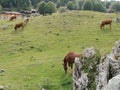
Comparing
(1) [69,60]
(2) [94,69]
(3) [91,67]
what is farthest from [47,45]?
(2) [94,69]

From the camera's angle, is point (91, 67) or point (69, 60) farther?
point (69, 60)

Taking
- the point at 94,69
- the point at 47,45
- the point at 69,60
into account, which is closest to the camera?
the point at 94,69

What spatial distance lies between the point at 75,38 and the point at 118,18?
9152 mm

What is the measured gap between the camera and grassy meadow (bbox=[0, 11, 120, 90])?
25.4 meters

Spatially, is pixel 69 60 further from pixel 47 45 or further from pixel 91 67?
pixel 47 45

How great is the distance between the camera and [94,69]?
20.6 metres

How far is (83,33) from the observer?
41250 mm

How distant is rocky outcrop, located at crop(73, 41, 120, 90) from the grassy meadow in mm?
2276

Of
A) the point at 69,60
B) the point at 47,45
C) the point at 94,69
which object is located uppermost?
the point at 94,69

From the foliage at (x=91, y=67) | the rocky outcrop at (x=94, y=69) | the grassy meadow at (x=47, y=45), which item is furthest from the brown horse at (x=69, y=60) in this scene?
the foliage at (x=91, y=67)

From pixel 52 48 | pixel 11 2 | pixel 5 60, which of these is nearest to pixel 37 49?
pixel 52 48

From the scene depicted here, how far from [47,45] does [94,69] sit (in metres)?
17.2

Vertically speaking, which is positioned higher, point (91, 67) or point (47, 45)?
point (91, 67)

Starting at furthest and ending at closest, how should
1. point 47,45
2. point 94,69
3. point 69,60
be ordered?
point 47,45
point 69,60
point 94,69
